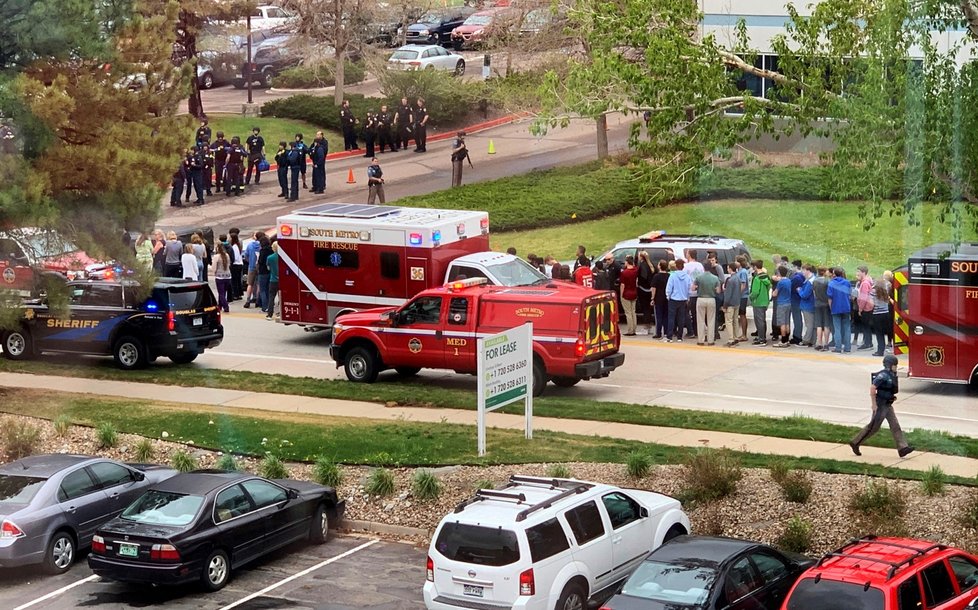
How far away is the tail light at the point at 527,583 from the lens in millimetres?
13250

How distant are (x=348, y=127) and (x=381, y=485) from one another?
30.1 metres

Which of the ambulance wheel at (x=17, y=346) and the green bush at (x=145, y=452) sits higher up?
the ambulance wheel at (x=17, y=346)

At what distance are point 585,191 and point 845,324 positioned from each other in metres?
14.2

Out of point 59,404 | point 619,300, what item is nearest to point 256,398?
point 59,404

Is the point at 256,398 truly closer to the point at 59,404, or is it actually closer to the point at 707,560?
the point at 59,404

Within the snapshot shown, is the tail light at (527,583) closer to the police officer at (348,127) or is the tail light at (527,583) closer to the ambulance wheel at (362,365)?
the ambulance wheel at (362,365)

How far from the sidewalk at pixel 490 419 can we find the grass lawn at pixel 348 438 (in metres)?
0.50

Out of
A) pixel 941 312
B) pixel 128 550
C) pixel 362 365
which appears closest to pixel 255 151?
pixel 362 365

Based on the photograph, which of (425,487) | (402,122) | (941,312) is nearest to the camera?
(425,487)

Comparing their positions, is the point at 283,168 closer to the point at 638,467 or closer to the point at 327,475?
the point at 327,475

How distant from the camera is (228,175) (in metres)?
42.1

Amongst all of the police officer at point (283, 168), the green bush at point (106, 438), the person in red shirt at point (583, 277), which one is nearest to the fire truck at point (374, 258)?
the person in red shirt at point (583, 277)

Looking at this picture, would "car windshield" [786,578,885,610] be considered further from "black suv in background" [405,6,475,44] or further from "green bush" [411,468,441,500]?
"black suv in background" [405,6,475,44]

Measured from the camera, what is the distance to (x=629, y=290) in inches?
1117
